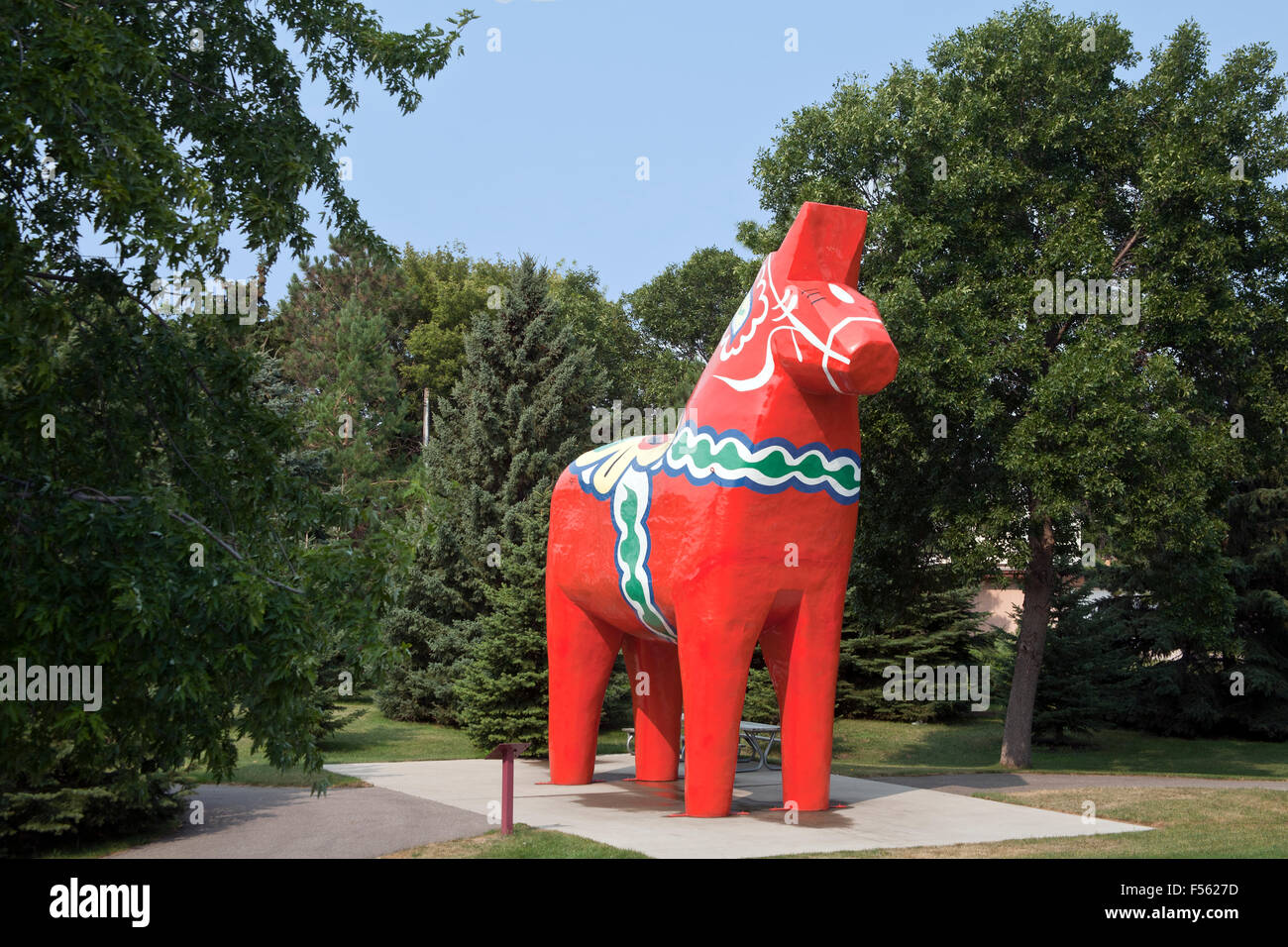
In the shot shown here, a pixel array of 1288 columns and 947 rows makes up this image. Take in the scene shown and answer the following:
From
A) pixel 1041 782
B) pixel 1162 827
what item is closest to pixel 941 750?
pixel 1041 782

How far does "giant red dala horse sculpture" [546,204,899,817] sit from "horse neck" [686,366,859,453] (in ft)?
0.04

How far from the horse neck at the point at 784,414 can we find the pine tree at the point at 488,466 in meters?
13.4

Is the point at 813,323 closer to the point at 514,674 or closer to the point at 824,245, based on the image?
the point at 824,245

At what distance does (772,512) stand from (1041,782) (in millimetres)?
7539

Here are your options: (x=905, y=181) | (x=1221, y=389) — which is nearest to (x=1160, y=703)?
(x=1221, y=389)

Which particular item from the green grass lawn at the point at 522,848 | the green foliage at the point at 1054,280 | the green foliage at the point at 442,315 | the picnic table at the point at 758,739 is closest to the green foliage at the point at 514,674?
the picnic table at the point at 758,739

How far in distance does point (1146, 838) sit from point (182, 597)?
30.4 ft

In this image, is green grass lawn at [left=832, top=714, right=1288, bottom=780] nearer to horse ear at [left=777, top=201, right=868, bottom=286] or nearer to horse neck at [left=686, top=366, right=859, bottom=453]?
horse neck at [left=686, top=366, right=859, bottom=453]

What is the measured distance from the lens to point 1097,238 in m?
18.1

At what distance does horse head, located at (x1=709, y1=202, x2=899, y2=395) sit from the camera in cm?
1038

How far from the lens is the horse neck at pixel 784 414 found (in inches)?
439

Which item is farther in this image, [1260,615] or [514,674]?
[1260,615]

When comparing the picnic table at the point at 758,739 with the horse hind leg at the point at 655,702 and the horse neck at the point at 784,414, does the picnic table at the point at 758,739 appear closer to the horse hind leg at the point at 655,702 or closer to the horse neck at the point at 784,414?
the horse hind leg at the point at 655,702

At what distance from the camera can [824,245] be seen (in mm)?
11398
